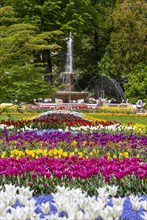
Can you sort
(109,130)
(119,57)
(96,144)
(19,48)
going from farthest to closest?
(119,57), (19,48), (109,130), (96,144)

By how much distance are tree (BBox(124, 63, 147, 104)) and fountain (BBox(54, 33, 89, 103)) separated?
3677 mm

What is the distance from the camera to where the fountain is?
29769mm

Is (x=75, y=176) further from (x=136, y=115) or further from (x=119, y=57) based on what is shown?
(x=119, y=57)

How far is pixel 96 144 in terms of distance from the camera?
10.2 metres

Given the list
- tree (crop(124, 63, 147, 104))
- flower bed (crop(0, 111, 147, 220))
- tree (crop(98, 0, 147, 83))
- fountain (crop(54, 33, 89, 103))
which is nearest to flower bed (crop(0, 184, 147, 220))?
flower bed (crop(0, 111, 147, 220))

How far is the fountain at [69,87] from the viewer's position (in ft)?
97.7

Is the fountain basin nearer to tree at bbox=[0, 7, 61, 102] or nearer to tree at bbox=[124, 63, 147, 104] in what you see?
tree at bbox=[124, 63, 147, 104]

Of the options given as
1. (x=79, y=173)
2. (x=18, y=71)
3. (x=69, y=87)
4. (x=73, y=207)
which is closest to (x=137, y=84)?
(x=69, y=87)

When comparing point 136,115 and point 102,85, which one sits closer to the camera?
point 136,115

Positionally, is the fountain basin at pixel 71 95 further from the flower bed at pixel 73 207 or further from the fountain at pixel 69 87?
the flower bed at pixel 73 207

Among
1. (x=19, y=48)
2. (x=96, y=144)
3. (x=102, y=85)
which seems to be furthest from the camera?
(x=102, y=85)

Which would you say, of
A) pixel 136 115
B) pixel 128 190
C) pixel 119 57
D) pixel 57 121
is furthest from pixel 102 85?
pixel 128 190

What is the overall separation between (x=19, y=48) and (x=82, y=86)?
29.5 meters

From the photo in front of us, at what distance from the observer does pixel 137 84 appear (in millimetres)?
33375
